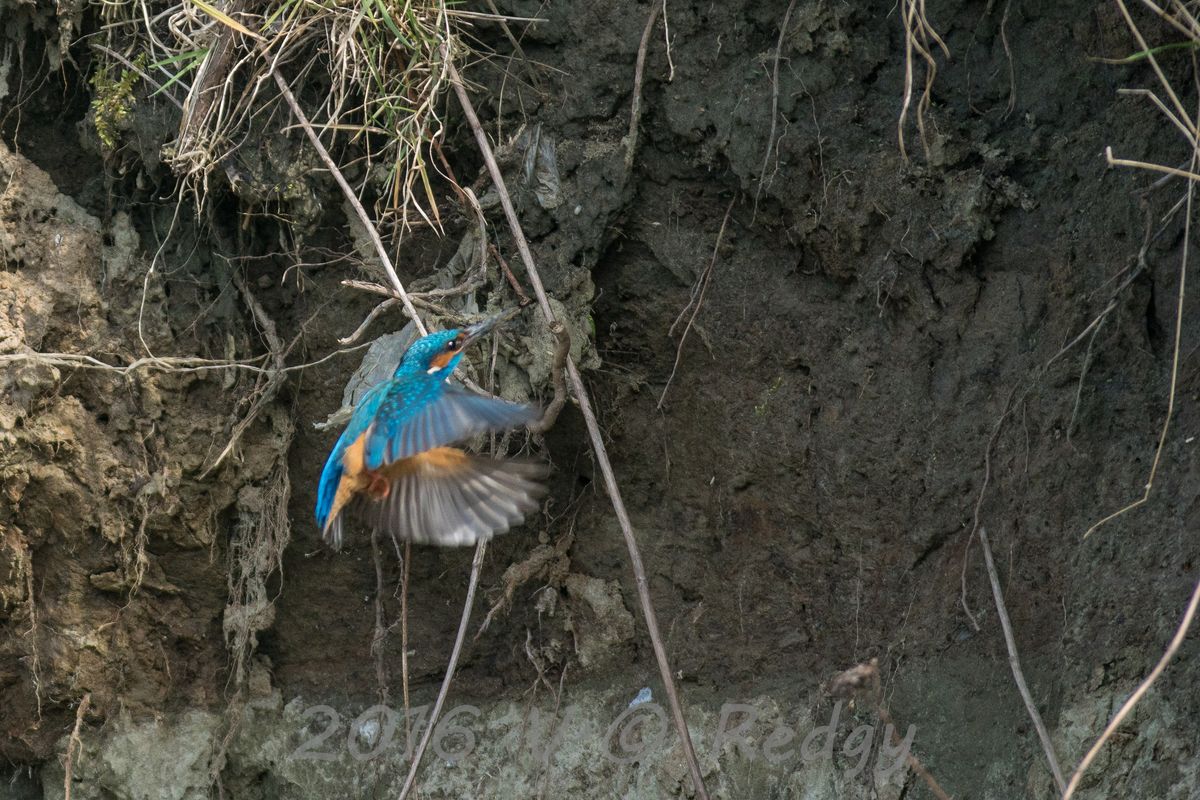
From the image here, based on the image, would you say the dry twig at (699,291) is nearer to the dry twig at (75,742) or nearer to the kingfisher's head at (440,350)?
the kingfisher's head at (440,350)

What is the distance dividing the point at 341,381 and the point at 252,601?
68cm

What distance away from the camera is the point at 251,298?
3.54 metres

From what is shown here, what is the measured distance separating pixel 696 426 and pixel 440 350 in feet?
2.75

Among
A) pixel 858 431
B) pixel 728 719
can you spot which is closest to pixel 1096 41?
pixel 858 431

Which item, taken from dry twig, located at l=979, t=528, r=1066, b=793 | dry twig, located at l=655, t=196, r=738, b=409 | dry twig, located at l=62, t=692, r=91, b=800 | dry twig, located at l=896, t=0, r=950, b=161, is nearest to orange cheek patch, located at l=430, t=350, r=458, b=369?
dry twig, located at l=655, t=196, r=738, b=409

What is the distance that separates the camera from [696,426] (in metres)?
3.39

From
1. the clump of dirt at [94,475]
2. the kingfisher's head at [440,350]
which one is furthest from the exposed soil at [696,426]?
the kingfisher's head at [440,350]

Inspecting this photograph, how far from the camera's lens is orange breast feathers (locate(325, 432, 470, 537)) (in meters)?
2.86

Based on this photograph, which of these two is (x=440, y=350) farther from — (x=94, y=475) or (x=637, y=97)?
(x=94, y=475)

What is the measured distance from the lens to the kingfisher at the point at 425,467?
2.66 meters

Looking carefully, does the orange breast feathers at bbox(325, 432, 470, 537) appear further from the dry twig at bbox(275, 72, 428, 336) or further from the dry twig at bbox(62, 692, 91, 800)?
the dry twig at bbox(62, 692, 91, 800)

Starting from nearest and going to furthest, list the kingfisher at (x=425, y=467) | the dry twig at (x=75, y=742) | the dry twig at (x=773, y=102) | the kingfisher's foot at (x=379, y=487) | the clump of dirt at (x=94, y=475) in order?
the kingfisher at (x=425, y=467)
the kingfisher's foot at (x=379, y=487)
the dry twig at (x=773, y=102)
the clump of dirt at (x=94, y=475)
the dry twig at (x=75, y=742)

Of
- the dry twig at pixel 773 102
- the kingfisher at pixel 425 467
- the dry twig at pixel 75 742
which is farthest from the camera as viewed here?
the dry twig at pixel 75 742

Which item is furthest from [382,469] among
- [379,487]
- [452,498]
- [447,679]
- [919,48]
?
[919,48]
